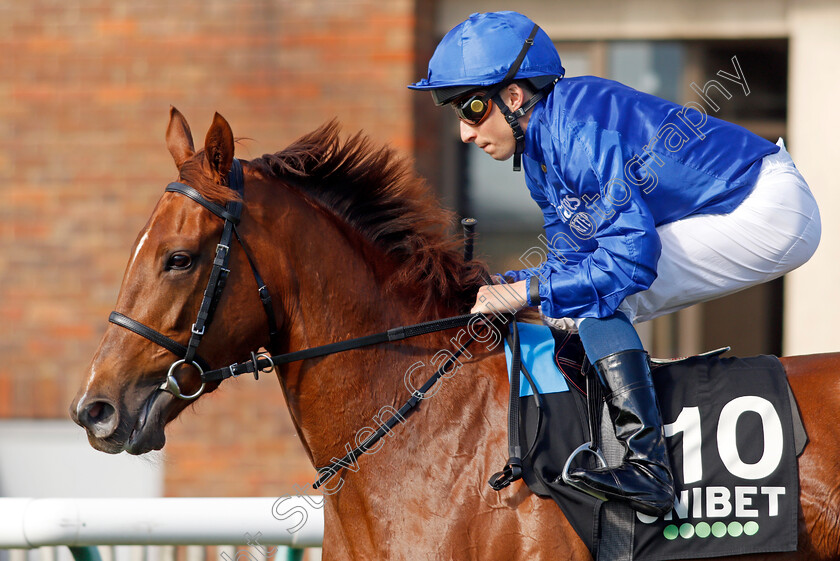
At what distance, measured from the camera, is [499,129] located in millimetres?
2531

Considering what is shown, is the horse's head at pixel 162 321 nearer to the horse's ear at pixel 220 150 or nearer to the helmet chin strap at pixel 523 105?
the horse's ear at pixel 220 150

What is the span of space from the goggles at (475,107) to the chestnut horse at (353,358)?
11.7 inches

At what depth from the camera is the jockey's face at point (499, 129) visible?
251 centimetres

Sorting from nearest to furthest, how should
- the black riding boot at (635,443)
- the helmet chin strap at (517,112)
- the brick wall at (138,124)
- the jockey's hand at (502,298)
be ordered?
1. the black riding boot at (635,443)
2. the jockey's hand at (502,298)
3. the helmet chin strap at (517,112)
4. the brick wall at (138,124)

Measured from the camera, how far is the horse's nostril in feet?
7.32

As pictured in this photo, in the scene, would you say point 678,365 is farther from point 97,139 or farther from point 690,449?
point 97,139

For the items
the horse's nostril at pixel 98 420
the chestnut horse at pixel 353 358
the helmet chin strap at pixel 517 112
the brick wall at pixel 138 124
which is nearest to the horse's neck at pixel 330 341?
the chestnut horse at pixel 353 358

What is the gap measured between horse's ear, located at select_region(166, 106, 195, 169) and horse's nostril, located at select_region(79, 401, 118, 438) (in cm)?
73

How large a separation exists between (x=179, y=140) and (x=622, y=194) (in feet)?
4.24

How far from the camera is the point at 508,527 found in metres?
2.23

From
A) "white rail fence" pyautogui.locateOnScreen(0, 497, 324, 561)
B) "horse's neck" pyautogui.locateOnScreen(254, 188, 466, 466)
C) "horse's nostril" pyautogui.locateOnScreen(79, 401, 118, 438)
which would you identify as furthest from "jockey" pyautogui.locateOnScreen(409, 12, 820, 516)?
"white rail fence" pyautogui.locateOnScreen(0, 497, 324, 561)

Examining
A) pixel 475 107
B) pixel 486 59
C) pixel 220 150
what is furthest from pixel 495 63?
pixel 220 150

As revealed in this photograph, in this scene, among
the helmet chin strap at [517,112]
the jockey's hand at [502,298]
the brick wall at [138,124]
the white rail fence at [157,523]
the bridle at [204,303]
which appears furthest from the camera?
the brick wall at [138,124]

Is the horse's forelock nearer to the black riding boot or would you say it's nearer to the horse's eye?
the horse's eye
